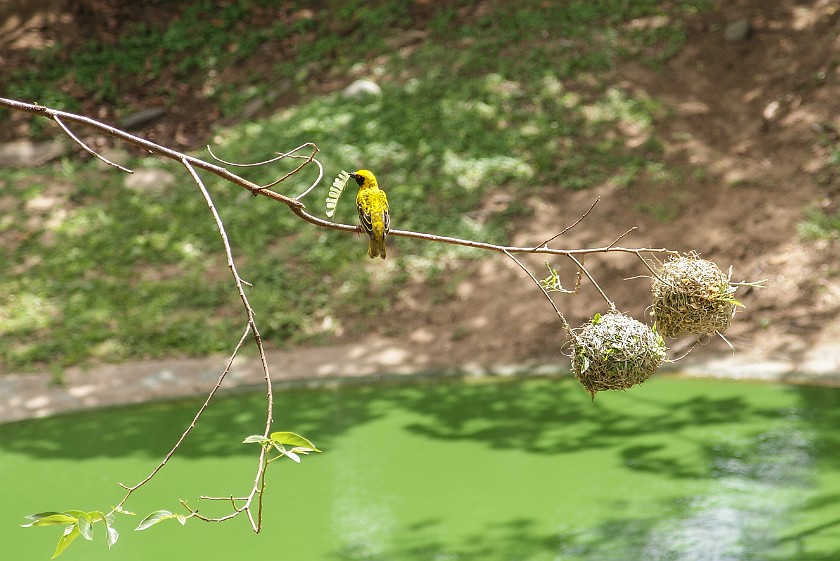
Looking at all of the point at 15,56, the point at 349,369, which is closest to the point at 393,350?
the point at 349,369

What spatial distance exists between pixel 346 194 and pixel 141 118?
136 inches

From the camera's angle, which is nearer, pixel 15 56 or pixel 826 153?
pixel 826 153

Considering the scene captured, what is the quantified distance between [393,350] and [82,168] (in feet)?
16.5

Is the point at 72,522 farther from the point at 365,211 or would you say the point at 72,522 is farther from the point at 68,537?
the point at 365,211

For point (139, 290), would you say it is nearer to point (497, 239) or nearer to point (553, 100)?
point (497, 239)

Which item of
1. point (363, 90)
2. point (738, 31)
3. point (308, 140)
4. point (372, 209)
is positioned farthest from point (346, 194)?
point (372, 209)

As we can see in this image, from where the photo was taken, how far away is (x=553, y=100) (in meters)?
10.5

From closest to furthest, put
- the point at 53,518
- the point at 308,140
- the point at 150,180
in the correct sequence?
1. the point at 53,518
2. the point at 308,140
3. the point at 150,180

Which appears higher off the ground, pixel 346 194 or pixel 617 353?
pixel 346 194

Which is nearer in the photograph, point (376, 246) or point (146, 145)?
point (146, 145)

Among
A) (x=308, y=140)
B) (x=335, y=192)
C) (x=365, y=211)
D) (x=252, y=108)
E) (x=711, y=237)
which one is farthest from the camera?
(x=252, y=108)

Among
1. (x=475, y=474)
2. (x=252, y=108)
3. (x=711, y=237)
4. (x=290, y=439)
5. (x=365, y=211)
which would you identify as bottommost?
(x=475, y=474)

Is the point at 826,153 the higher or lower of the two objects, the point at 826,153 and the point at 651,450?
the higher

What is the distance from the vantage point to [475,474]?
19.6 feet
